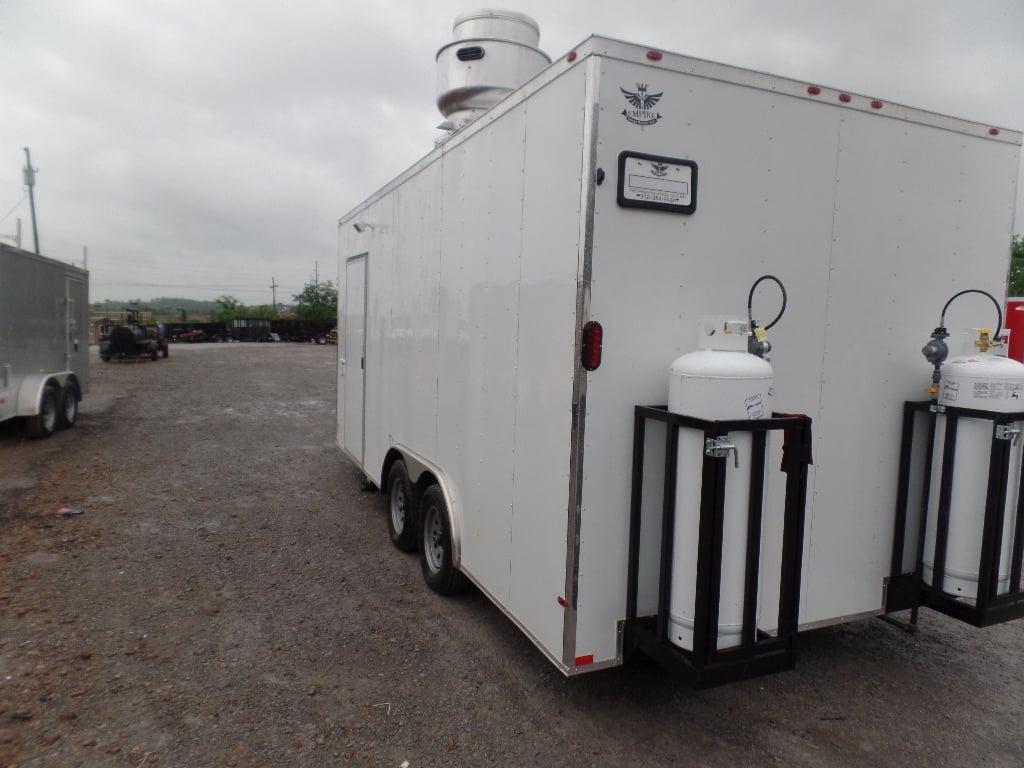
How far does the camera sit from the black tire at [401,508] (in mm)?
5066

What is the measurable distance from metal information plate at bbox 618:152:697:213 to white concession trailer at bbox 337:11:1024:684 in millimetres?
10

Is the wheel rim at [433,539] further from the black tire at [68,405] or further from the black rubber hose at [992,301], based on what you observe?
the black tire at [68,405]

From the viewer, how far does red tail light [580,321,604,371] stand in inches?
107

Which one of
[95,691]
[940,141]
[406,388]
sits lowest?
[95,691]

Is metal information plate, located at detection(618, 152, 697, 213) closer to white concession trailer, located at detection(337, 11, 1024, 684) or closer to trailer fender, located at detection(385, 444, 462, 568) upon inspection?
white concession trailer, located at detection(337, 11, 1024, 684)

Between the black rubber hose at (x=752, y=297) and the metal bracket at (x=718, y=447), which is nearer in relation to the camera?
the metal bracket at (x=718, y=447)

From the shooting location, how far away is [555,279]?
2.91 m

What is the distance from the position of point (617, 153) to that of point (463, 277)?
1.43 metres

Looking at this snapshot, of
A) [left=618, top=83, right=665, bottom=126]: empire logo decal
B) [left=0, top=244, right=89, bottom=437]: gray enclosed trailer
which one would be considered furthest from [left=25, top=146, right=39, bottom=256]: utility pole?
[left=618, top=83, right=665, bottom=126]: empire logo decal

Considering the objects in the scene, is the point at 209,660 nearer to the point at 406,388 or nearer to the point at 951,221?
the point at 406,388

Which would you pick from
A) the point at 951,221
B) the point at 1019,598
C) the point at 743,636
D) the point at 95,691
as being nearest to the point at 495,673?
the point at 743,636

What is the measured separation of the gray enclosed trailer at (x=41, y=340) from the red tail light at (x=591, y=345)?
8.84m

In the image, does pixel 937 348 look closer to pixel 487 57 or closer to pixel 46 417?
pixel 487 57

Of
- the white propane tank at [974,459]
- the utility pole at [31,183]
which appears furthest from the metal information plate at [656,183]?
the utility pole at [31,183]
